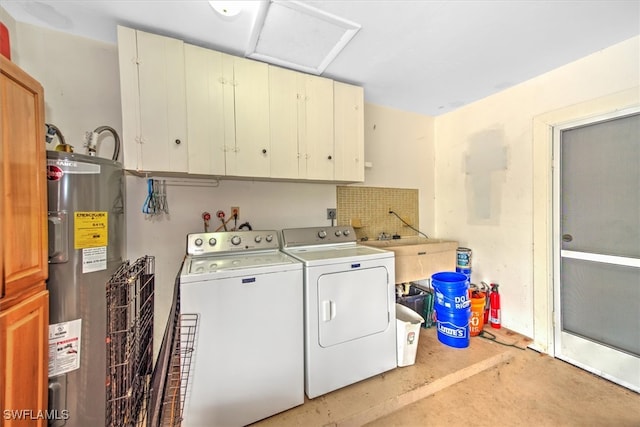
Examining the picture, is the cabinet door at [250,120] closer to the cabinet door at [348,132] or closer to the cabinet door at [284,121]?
the cabinet door at [284,121]

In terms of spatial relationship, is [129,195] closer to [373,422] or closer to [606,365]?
[373,422]

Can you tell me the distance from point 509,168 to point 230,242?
2.80 m

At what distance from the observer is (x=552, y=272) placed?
2.20 metres

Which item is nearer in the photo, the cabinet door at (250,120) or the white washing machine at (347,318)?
the white washing machine at (347,318)

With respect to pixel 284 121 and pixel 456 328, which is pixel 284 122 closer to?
pixel 284 121

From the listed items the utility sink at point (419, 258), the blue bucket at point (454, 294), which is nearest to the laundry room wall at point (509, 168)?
the utility sink at point (419, 258)

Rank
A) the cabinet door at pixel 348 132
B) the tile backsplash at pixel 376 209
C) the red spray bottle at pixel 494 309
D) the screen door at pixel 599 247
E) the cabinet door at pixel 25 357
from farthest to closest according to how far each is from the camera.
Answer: the tile backsplash at pixel 376 209 → the red spray bottle at pixel 494 309 → the cabinet door at pixel 348 132 → the screen door at pixel 599 247 → the cabinet door at pixel 25 357

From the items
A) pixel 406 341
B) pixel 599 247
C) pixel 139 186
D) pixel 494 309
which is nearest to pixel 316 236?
pixel 406 341

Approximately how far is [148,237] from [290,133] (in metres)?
1.44

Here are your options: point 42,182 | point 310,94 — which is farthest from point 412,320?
point 42,182

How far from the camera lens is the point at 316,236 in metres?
2.19

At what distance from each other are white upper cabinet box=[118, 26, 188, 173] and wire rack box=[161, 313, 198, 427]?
41.1 inches

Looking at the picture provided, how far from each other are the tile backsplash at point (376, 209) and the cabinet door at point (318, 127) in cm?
51

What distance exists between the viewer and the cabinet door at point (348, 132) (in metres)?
2.29
